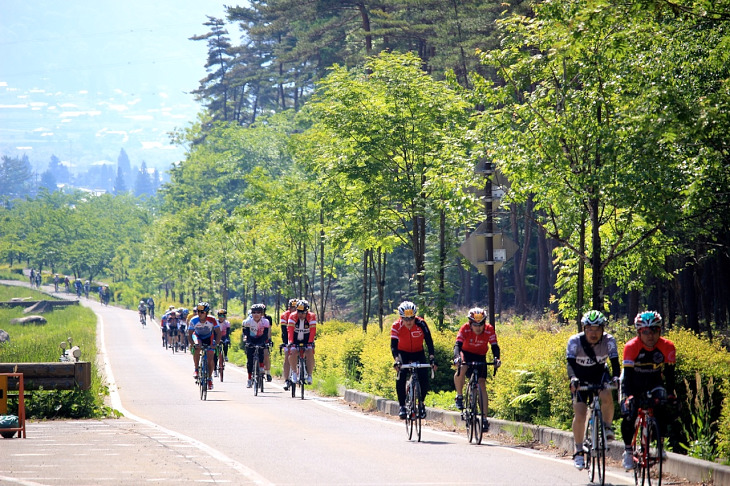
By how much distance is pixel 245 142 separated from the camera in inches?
3241

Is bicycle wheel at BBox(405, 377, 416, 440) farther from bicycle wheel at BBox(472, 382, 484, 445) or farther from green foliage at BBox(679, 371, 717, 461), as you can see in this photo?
green foliage at BBox(679, 371, 717, 461)

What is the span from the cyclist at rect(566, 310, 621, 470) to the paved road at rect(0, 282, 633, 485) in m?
0.64

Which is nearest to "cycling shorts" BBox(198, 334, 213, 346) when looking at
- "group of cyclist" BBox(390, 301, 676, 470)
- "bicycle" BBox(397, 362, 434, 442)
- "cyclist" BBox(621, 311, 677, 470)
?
"bicycle" BBox(397, 362, 434, 442)

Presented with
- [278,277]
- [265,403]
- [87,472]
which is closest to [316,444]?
[87,472]

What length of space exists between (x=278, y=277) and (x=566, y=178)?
92.7ft

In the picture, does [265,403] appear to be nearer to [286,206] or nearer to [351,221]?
[351,221]

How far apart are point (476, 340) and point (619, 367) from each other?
382 cm

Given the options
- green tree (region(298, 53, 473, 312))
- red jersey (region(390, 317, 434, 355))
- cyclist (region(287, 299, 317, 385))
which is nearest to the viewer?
red jersey (region(390, 317, 434, 355))

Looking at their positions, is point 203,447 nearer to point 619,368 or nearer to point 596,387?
point 596,387

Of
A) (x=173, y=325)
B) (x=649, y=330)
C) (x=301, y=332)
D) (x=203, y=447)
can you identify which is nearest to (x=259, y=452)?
(x=203, y=447)

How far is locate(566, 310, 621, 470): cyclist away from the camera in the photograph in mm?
10016

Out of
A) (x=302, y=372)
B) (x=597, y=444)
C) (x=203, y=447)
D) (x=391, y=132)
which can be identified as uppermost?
(x=391, y=132)

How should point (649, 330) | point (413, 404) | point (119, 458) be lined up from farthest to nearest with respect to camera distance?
point (413, 404) → point (119, 458) → point (649, 330)

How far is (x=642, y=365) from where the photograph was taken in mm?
9539
